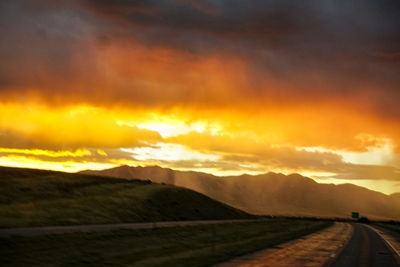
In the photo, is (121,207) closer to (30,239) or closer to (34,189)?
(34,189)

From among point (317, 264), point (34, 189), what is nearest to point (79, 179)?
point (34, 189)

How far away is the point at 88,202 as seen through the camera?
89000 millimetres

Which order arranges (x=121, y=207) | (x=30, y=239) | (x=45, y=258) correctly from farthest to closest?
(x=121, y=207) → (x=30, y=239) → (x=45, y=258)

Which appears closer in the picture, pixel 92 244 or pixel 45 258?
pixel 45 258

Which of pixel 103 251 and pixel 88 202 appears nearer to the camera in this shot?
pixel 103 251

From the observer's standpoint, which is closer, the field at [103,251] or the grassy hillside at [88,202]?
the field at [103,251]

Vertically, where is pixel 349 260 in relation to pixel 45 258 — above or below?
above

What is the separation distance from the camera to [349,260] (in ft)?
88.5

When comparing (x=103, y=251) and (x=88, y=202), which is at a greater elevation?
(x=88, y=202)

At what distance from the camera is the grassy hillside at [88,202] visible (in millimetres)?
68000

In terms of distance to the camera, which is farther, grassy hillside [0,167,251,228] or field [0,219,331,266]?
grassy hillside [0,167,251,228]

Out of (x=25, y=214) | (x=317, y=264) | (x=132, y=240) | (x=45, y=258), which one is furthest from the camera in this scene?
A: (x=25, y=214)

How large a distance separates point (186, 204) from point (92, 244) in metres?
82.8

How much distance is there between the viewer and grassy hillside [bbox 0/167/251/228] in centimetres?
6800
